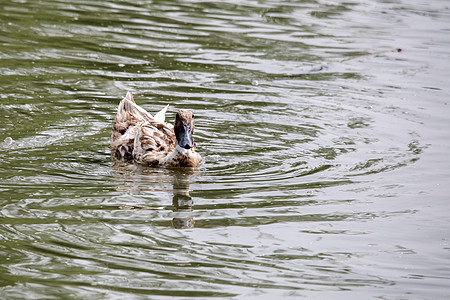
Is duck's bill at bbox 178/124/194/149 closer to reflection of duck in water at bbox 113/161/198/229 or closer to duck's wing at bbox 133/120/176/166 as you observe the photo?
reflection of duck in water at bbox 113/161/198/229

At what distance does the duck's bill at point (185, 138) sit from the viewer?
9.63 metres

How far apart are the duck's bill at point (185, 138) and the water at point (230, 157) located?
1.06 ft

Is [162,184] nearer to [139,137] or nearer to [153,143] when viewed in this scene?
[153,143]

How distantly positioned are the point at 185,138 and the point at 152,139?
813 millimetres

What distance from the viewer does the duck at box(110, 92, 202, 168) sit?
9.79 m

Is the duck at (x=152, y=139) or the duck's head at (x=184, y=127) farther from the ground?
the duck's head at (x=184, y=127)

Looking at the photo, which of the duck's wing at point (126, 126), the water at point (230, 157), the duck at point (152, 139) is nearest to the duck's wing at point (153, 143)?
the duck at point (152, 139)

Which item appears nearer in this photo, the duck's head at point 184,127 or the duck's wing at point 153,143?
the duck's head at point 184,127

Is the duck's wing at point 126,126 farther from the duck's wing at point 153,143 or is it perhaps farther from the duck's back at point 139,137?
the duck's wing at point 153,143

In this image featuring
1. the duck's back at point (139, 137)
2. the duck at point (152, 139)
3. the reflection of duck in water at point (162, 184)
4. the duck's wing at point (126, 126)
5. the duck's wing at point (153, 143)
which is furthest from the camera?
the duck's wing at point (126, 126)

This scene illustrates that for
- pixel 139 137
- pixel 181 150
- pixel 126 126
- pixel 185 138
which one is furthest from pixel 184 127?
pixel 126 126

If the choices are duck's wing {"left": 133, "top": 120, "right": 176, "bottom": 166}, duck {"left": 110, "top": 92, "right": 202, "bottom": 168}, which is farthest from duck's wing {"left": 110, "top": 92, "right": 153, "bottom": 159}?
duck's wing {"left": 133, "top": 120, "right": 176, "bottom": 166}

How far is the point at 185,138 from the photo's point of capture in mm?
9734

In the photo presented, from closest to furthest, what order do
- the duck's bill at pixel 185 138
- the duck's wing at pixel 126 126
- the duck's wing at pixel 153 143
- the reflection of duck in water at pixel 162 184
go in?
the reflection of duck in water at pixel 162 184 → the duck's bill at pixel 185 138 → the duck's wing at pixel 153 143 → the duck's wing at pixel 126 126
